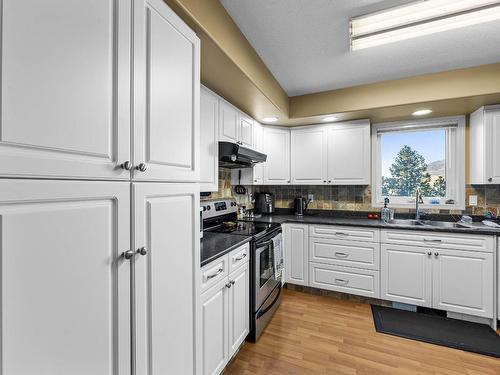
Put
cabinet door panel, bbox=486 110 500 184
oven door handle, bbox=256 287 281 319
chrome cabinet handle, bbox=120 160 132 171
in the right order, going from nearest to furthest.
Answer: chrome cabinet handle, bbox=120 160 132 171
oven door handle, bbox=256 287 281 319
cabinet door panel, bbox=486 110 500 184

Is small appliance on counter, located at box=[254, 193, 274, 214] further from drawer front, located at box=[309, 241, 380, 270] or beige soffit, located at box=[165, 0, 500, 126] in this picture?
beige soffit, located at box=[165, 0, 500, 126]

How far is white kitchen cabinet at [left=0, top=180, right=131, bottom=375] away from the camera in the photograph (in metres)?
0.54

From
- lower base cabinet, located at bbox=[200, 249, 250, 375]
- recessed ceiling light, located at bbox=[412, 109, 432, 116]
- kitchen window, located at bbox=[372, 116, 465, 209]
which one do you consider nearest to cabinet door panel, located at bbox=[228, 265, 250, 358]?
lower base cabinet, located at bbox=[200, 249, 250, 375]

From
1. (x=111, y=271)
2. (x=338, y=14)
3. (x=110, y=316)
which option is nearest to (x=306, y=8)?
(x=338, y=14)

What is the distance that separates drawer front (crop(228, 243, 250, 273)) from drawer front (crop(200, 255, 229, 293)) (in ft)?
0.19

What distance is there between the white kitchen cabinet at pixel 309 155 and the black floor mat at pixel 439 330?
5.36ft

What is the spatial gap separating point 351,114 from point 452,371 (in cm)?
242

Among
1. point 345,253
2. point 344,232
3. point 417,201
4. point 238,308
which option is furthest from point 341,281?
point 238,308

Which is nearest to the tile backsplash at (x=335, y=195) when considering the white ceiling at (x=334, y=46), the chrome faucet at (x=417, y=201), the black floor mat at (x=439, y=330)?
the chrome faucet at (x=417, y=201)

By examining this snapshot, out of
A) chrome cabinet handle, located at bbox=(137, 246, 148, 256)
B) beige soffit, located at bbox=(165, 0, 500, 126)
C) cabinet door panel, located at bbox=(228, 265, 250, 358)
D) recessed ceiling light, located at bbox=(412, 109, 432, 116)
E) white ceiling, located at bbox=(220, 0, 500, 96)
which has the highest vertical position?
white ceiling, located at bbox=(220, 0, 500, 96)

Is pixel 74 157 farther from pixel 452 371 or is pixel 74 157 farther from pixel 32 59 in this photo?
pixel 452 371

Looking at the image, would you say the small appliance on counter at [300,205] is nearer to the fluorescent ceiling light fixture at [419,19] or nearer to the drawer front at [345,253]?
the drawer front at [345,253]

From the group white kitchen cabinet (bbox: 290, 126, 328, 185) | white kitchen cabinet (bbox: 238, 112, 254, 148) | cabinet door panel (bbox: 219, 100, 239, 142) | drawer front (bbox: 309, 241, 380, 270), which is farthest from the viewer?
white kitchen cabinet (bbox: 290, 126, 328, 185)

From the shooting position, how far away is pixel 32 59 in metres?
0.58
